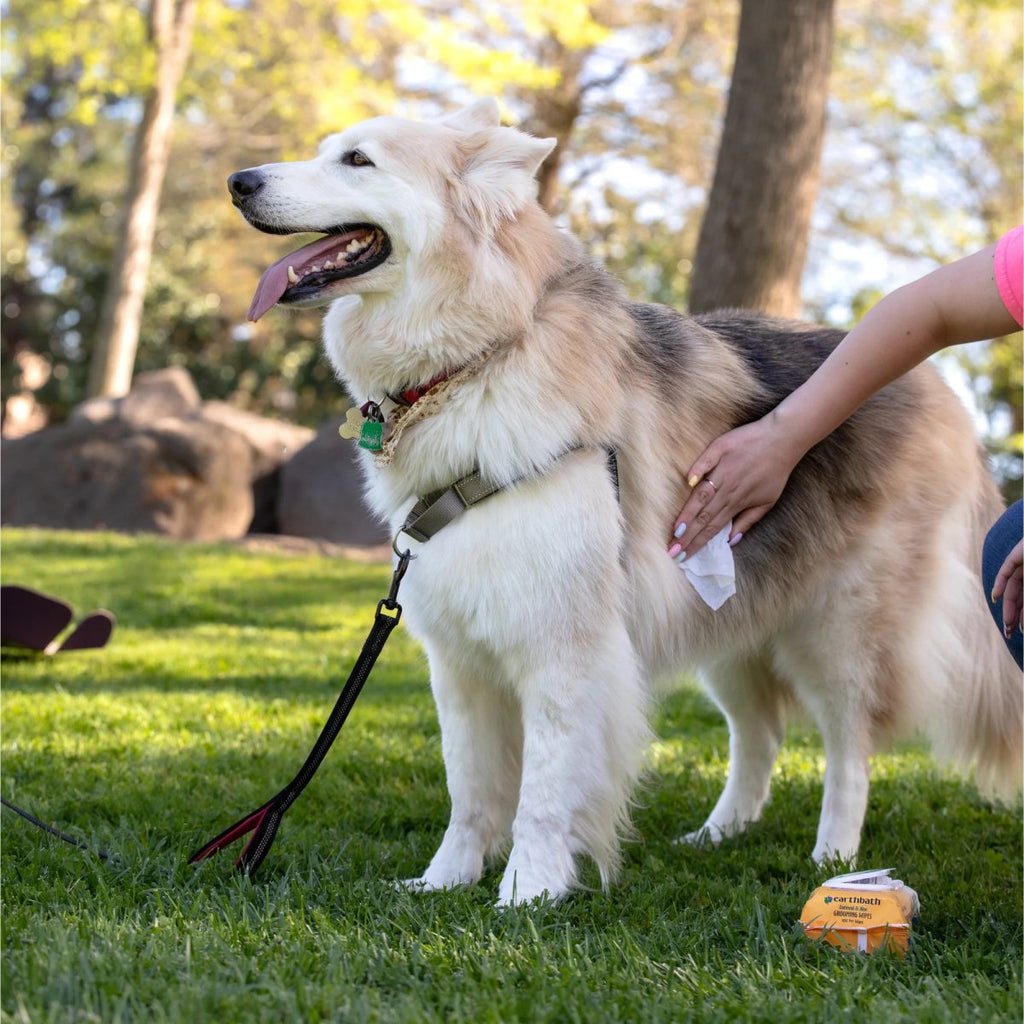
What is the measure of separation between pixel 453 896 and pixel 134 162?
12.1 metres

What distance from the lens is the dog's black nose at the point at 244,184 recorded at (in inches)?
110

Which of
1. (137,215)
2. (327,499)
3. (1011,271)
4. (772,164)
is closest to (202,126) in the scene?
(137,215)

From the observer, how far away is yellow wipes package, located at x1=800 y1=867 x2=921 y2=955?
2.39 meters

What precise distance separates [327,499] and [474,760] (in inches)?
336

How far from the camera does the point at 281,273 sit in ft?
9.34

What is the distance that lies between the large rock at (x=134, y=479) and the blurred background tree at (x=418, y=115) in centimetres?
402

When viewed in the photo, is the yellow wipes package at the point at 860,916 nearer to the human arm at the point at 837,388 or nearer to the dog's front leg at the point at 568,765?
the dog's front leg at the point at 568,765

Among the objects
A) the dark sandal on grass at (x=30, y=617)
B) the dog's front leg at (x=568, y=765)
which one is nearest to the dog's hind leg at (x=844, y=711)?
the dog's front leg at (x=568, y=765)

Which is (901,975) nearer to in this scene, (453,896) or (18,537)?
(453,896)

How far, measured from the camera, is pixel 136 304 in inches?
507

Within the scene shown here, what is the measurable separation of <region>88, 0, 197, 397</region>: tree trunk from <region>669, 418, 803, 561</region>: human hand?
10858mm

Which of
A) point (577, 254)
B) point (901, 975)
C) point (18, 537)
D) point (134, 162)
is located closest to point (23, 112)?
point (134, 162)

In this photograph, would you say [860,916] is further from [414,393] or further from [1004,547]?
[414,393]

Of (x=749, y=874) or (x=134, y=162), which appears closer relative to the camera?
(x=749, y=874)
